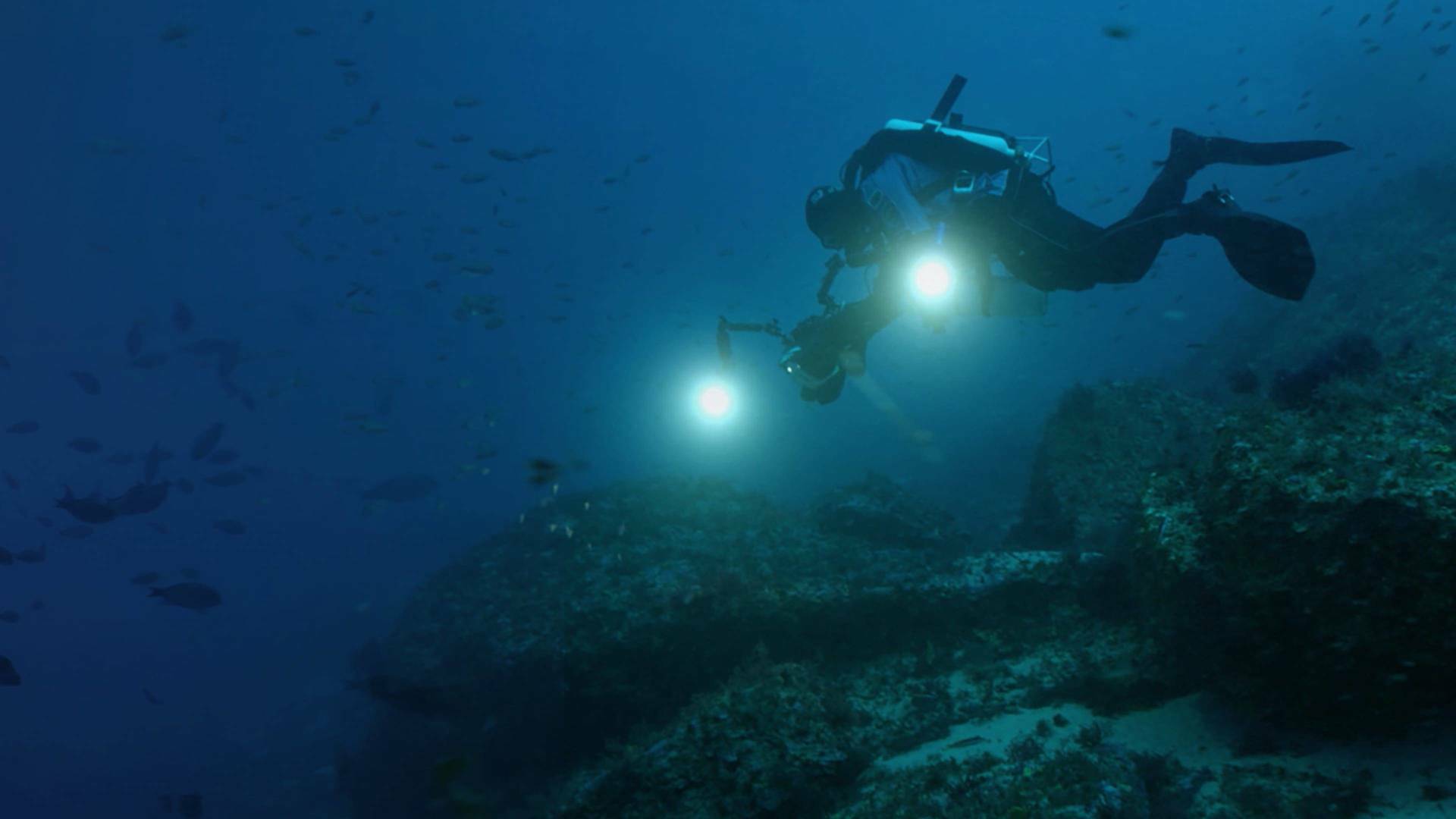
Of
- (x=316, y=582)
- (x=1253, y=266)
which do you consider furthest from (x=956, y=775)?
(x=316, y=582)

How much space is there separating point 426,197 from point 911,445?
85.8m

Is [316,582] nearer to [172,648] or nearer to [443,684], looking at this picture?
[172,648]

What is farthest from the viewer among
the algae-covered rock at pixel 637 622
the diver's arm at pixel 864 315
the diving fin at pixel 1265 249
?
the algae-covered rock at pixel 637 622

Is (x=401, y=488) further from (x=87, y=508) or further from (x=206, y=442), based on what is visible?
→ (x=87, y=508)

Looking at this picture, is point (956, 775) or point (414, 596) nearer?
point (956, 775)

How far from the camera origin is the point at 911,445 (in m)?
25.5

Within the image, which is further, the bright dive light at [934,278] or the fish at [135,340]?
the fish at [135,340]

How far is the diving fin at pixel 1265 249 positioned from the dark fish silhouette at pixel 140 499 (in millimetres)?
13268

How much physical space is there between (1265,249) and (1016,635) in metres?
3.97

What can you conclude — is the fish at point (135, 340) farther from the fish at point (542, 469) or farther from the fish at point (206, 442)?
the fish at point (542, 469)

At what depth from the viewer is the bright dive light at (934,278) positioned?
5441mm

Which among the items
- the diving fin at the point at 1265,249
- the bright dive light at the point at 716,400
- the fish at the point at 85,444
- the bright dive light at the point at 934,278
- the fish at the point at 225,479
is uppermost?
the fish at the point at 85,444

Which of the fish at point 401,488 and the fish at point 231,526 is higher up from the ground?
the fish at point 231,526

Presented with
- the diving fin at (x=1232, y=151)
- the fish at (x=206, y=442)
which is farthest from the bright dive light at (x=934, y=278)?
the fish at (x=206, y=442)
